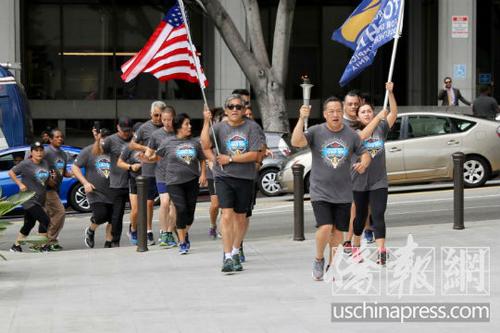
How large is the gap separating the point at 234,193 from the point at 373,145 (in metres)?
1.52

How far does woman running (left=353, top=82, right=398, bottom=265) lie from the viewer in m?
11.9

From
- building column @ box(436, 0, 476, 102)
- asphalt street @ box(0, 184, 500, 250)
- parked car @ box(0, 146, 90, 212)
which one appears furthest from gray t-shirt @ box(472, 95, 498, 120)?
parked car @ box(0, 146, 90, 212)

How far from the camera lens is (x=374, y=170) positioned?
39.3ft

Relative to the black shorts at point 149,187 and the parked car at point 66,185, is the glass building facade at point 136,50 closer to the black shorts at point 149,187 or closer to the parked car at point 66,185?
the parked car at point 66,185

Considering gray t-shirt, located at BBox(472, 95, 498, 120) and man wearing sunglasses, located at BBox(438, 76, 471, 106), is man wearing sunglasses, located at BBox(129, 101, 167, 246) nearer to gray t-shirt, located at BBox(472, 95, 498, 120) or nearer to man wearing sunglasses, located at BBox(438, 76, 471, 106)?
gray t-shirt, located at BBox(472, 95, 498, 120)

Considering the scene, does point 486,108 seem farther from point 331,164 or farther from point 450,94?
point 331,164

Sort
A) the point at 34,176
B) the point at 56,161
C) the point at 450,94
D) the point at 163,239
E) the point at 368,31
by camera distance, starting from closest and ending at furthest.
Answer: the point at 368,31
the point at 163,239
the point at 34,176
the point at 56,161
the point at 450,94

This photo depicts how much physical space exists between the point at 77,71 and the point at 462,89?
1113 cm

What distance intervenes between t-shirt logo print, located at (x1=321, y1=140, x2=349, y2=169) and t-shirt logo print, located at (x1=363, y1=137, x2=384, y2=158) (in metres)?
1.04

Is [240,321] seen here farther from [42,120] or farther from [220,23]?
[42,120]

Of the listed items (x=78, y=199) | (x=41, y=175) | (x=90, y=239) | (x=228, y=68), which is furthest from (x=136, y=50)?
(x=90, y=239)

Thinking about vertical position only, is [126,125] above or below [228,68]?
below

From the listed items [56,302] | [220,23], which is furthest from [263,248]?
[220,23]

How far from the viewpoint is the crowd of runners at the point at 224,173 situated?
1104cm
